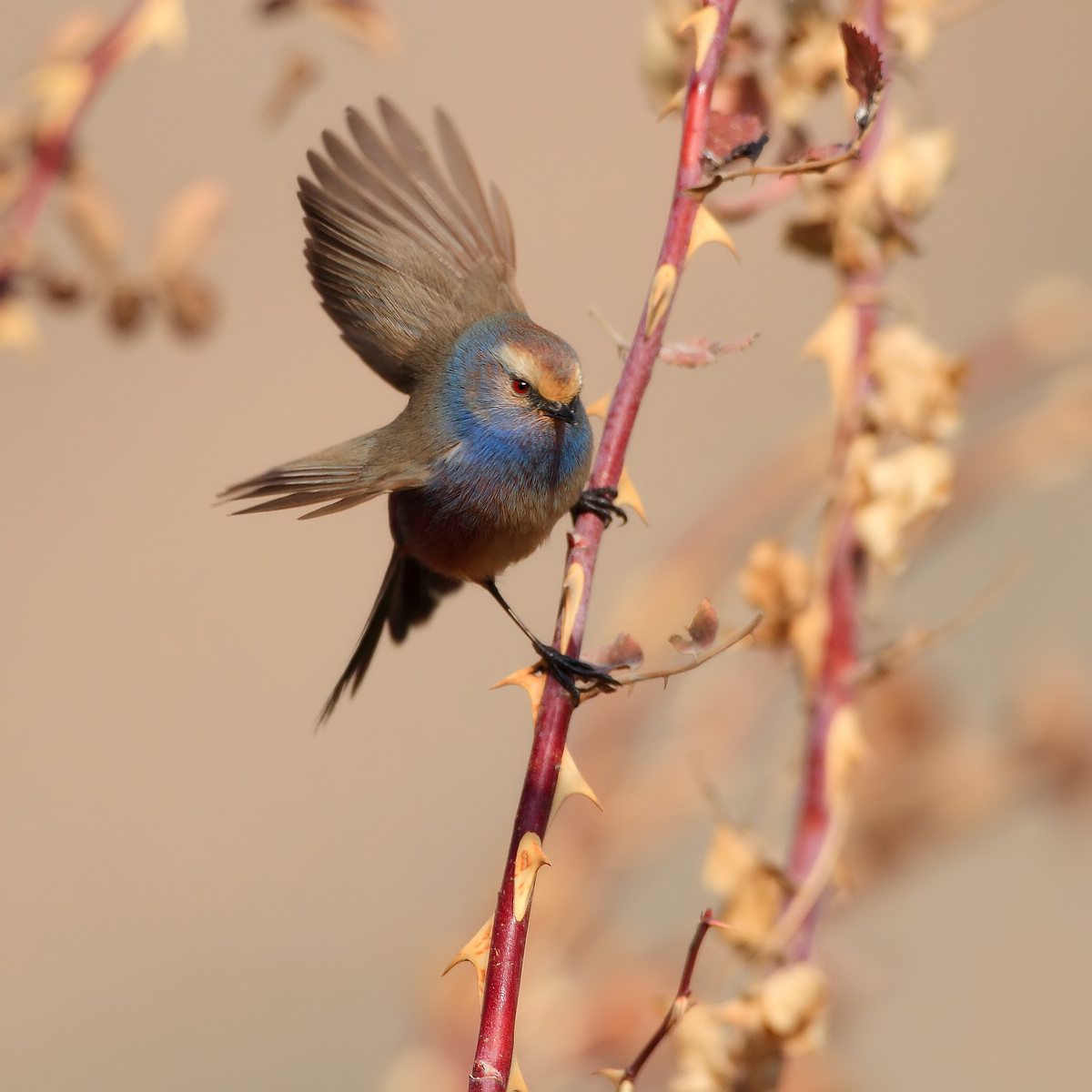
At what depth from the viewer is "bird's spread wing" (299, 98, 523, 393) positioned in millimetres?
1817

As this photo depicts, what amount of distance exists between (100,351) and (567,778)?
19.7ft

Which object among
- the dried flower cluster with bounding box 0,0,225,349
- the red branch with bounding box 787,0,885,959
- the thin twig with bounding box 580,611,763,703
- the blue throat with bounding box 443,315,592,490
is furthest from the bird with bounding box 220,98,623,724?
the thin twig with bounding box 580,611,763,703

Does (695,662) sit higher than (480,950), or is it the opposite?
(695,662)

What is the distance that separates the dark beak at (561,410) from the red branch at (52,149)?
0.82 m

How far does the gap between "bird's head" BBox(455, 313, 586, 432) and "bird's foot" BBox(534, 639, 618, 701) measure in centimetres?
101

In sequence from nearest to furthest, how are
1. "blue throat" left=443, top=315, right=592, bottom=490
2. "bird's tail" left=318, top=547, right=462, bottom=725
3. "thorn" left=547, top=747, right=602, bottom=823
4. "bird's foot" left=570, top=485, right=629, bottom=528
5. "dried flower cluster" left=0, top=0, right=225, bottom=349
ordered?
1. "thorn" left=547, top=747, right=602, bottom=823
2. "bird's foot" left=570, top=485, right=629, bottom=528
3. "dried flower cluster" left=0, top=0, right=225, bottom=349
4. "blue throat" left=443, top=315, right=592, bottom=490
5. "bird's tail" left=318, top=547, right=462, bottom=725

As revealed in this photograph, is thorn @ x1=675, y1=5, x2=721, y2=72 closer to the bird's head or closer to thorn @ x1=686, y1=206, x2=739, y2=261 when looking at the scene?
thorn @ x1=686, y1=206, x2=739, y2=261

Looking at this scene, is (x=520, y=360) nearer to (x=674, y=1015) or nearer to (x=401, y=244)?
(x=401, y=244)

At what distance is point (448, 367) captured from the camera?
87.7 inches

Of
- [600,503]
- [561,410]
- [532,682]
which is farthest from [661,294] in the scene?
[561,410]

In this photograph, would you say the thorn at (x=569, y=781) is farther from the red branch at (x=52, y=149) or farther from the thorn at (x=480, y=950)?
the red branch at (x=52, y=149)

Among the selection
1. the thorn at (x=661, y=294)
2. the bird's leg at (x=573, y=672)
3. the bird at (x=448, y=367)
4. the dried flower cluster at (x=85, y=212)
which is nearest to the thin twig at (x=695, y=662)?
the bird's leg at (x=573, y=672)

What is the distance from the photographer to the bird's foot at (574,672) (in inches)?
43.8

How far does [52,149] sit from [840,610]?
108 cm
